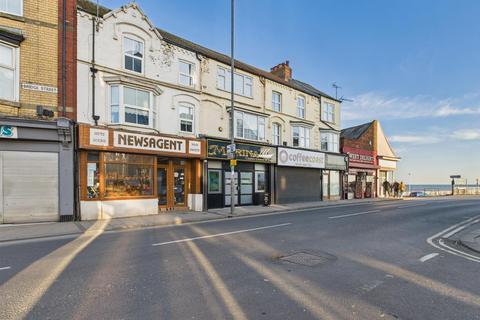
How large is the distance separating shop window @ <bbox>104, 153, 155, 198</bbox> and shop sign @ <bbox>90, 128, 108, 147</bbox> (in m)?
0.69

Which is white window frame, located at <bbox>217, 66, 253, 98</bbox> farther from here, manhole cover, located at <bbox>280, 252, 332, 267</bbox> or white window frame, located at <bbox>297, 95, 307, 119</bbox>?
manhole cover, located at <bbox>280, 252, 332, 267</bbox>

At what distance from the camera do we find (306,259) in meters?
6.89

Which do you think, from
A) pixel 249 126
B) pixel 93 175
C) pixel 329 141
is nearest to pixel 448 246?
pixel 93 175

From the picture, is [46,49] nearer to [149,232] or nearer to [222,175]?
[149,232]

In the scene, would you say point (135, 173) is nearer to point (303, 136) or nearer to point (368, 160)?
point (303, 136)

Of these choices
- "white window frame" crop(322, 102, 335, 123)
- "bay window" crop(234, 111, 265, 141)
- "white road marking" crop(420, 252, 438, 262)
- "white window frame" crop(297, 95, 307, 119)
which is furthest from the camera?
"white window frame" crop(322, 102, 335, 123)

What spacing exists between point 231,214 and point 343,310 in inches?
467

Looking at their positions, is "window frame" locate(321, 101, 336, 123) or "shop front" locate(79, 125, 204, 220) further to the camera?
"window frame" locate(321, 101, 336, 123)

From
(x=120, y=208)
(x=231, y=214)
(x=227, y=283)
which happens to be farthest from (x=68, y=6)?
(x=227, y=283)

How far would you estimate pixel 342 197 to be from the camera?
1148 inches

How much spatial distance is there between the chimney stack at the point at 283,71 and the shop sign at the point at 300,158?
7.56 metres

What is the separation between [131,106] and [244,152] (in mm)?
8000

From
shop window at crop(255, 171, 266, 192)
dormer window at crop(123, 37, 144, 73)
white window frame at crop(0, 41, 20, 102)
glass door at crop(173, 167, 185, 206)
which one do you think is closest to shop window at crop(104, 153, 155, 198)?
glass door at crop(173, 167, 185, 206)

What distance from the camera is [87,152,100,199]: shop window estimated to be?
13961 mm
